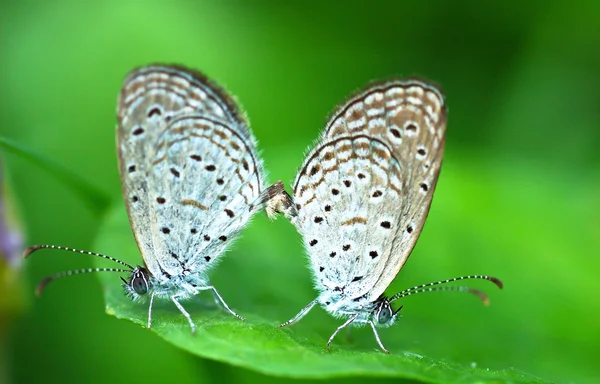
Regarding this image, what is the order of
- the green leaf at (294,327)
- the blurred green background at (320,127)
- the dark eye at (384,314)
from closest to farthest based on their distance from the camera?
the green leaf at (294,327) → the dark eye at (384,314) → the blurred green background at (320,127)

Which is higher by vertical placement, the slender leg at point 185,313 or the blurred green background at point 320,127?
the blurred green background at point 320,127

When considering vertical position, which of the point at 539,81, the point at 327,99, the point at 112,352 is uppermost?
the point at 539,81

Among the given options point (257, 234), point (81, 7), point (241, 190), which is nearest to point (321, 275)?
point (241, 190)

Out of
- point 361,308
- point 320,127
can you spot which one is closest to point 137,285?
point 361,308

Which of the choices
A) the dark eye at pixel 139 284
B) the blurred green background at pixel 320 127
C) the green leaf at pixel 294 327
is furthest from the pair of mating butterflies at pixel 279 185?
the blurred green background at pixel 320 127

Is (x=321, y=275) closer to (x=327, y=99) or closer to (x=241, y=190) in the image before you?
(x=241, y=190)

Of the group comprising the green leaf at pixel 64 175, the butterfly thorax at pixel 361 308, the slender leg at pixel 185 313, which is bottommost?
the slender leg at pixel 185 313

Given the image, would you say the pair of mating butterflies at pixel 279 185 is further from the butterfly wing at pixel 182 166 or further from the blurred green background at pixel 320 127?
the blurred green background at pixel 320 127

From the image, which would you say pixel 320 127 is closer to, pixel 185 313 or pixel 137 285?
pixel 137 285
